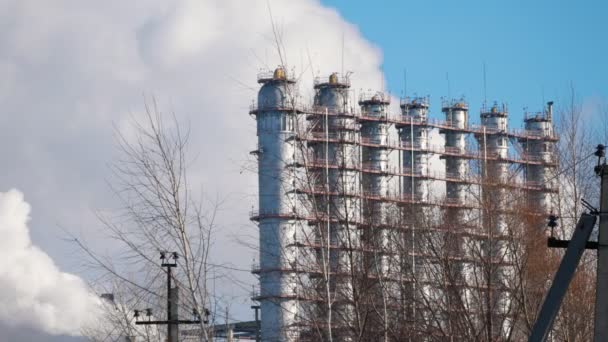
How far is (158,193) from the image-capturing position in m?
19.2

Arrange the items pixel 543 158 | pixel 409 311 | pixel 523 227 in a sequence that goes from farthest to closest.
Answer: pixel 543 158 < pixel 523 227 < pixel 409 311

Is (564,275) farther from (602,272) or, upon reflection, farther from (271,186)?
(271,186)

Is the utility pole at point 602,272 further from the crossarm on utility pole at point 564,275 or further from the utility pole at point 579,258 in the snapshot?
the crossarm on utility pole at point 564,275

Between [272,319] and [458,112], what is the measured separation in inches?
849

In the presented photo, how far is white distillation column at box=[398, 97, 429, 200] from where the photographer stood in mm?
84812

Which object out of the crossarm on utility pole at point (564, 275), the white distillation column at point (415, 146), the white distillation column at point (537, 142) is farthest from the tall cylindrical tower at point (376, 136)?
the crossarm on utility pole at point (564, 275)

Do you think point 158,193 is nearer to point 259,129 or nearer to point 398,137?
point 259,129

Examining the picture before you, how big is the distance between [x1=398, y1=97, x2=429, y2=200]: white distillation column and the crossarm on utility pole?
67383mm

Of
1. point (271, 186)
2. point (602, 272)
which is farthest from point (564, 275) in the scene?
point (271, 186)

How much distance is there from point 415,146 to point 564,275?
69775mm

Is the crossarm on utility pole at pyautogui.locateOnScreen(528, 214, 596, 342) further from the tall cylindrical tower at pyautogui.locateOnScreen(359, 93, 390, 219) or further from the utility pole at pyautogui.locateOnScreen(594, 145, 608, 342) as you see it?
the tall cylindrical tower at pyautogui.locateOnScreen(359, 93, 390, 219)

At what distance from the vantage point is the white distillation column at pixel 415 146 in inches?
3339

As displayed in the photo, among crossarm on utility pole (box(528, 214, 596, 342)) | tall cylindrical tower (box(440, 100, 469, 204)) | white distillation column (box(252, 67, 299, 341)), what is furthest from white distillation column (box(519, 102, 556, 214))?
crossarm on utility pole (box(528, 214, 596, 342))

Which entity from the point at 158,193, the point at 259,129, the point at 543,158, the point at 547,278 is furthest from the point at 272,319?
the point at 158,193
